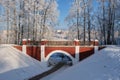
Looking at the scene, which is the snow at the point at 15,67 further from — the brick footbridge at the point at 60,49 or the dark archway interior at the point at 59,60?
the dark archway interior at the point at 59,60

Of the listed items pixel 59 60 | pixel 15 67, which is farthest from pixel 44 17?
pixel 15 67

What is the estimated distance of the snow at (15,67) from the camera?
21.3 m

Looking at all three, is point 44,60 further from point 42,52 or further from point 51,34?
point 51,34

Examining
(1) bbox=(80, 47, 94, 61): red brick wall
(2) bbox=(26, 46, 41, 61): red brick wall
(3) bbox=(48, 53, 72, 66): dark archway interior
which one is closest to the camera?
(1) bbox=(80, 47, 94, 61): red brick wall

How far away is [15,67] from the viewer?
23047mm

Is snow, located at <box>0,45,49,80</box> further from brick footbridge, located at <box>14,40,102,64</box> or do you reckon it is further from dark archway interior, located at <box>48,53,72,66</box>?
dark archway interior, located at <box>48,53,72,66</box>

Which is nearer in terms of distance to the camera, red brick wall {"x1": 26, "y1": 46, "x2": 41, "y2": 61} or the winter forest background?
red brick wall {"x1": 26, "y1": 46, "x2": 41, "y2": 61}

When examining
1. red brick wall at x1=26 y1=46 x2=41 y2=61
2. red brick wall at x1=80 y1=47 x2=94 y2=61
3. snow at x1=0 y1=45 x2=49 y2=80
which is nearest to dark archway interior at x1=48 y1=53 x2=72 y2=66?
red brick wall at x1=26 y1=46 x2=41 y2=61

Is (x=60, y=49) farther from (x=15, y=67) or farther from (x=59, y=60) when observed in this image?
(x=59, y=60)

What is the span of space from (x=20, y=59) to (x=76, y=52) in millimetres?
7044

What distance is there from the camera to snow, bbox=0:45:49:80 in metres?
21.3

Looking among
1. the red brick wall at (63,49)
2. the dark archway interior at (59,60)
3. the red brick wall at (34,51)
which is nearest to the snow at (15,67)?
the red brick wall at (34,51)

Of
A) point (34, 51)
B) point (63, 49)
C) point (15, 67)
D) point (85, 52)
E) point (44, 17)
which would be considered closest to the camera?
point (15, 67)

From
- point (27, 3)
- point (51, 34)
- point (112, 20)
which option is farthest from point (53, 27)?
point (112, 20)
